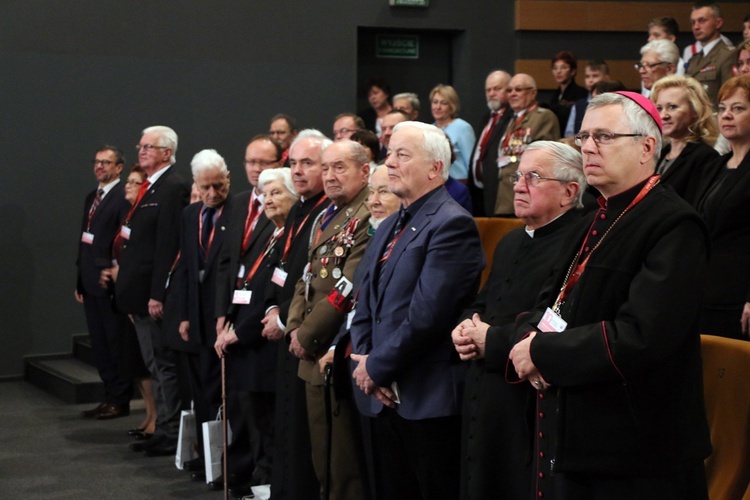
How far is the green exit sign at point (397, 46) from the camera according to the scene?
31.0 ft

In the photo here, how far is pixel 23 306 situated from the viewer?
27.3 feet

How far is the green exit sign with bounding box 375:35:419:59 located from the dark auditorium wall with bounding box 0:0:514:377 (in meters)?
0.30

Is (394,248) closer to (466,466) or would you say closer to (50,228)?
(466,466)

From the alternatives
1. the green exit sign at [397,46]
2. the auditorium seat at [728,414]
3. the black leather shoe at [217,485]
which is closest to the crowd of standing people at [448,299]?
the black leather shoe at [217,485]

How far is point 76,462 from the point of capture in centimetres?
549

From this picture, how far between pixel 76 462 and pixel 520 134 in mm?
3414

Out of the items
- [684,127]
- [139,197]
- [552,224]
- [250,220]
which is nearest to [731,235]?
[684,127]

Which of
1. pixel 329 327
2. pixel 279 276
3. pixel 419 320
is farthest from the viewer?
pixel 279 276

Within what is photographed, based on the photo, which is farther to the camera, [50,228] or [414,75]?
[414,75]

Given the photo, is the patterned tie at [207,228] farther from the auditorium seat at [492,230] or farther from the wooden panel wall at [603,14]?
the wooden panel wall at [603,14]

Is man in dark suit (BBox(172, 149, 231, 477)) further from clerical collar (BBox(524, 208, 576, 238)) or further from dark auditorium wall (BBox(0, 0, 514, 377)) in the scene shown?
dark auditorium wall (BBox(0, 0, 514, 377))

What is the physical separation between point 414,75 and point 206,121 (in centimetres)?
212

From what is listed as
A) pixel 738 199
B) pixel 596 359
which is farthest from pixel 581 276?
pixel 738 199

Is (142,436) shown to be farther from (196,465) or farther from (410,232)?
(410,232)
